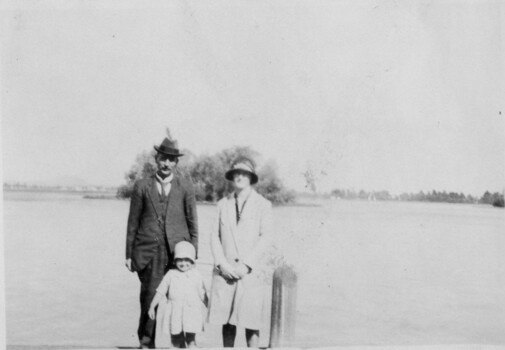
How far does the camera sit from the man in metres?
3.23

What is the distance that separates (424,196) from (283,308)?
1018mm

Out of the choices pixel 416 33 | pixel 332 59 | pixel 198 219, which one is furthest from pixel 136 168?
pixel 416 33

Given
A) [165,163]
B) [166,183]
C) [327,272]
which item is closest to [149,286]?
[166,183]

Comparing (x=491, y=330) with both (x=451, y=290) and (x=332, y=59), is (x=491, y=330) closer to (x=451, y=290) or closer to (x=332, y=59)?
(x=451, y=290)

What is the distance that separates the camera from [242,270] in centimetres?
328

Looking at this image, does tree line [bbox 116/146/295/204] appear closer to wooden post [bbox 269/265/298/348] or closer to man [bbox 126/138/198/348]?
man [bbox 126/138/198/348]

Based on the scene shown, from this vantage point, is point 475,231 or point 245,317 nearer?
point 245,317

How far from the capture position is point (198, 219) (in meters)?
3.30

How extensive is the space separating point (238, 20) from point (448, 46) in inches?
47.6

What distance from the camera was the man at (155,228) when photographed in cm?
323

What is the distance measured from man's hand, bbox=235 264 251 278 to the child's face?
0.83 ft

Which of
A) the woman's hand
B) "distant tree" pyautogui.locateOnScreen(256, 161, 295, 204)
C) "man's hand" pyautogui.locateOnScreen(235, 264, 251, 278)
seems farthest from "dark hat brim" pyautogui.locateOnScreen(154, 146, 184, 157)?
the woman's hand

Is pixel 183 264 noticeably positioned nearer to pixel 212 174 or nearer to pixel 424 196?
pixel 212 174

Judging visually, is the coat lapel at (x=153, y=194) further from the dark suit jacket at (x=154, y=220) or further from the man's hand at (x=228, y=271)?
the man's hand at (x=228, y=271)
